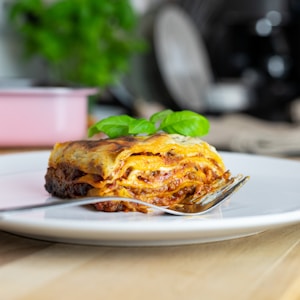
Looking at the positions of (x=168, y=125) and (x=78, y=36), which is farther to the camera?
(x=78, y=36)

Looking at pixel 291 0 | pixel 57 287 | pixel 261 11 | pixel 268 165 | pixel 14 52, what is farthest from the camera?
pixel 291 0

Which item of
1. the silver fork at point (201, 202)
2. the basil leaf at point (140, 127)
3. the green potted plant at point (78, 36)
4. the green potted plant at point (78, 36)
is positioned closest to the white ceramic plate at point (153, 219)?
the silver fork at point (201, 202)

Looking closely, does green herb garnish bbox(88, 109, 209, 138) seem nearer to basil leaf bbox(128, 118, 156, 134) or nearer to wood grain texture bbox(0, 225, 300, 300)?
Result: basil leaf bbox(128, 118, 156, 134)

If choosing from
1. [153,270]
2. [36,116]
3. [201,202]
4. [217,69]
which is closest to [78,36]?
[36,116]

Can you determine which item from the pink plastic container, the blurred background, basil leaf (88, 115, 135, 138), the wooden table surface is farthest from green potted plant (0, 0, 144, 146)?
the wooden table surface

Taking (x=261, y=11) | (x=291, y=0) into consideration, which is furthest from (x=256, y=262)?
(x=291, y=0)

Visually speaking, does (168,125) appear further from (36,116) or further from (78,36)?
(78,36)

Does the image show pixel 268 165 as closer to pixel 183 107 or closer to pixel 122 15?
pixel 122 15
